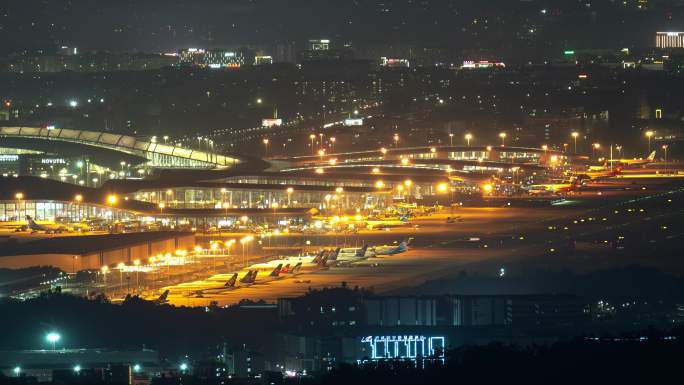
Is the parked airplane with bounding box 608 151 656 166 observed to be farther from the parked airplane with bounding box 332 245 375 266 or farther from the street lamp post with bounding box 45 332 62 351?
the street lamp post with bounding box 45 332 62 351

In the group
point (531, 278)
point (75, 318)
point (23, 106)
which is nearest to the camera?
point (75, 318)

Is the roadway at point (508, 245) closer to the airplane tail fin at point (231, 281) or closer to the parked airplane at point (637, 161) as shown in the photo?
the airplane tail fin at point (231, 281)

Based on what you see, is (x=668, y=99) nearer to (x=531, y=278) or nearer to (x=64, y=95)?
(x=64, y=95)

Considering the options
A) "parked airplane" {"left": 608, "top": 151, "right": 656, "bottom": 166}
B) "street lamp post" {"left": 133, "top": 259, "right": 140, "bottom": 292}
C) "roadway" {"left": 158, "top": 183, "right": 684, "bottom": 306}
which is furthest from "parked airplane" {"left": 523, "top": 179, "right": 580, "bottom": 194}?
"street lamp post" {"left": 133, "top": 259, "right": 140, "bottom": 292}

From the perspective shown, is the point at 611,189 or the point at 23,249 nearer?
the point at 23,249

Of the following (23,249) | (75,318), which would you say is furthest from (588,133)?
(75,318)
